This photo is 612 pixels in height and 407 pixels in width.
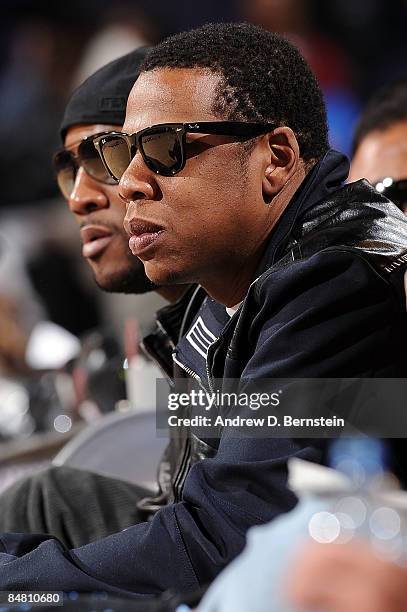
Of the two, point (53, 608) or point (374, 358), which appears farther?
point (374, 358)

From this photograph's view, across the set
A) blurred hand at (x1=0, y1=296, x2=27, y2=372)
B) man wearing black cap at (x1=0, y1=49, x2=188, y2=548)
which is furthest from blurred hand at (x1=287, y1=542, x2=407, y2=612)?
blurred hand at (x1=0, y1=296, x2=27, y2=372)

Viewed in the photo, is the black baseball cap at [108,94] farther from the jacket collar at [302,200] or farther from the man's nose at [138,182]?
the jacket collar at [302,200]


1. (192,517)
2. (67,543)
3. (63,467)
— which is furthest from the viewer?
(63,467)

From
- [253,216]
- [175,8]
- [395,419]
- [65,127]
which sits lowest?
[395,419]

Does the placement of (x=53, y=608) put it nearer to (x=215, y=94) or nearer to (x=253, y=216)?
(x=253, y=216)

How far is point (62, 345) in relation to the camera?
435 centimetres

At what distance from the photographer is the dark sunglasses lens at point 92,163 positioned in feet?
8.05

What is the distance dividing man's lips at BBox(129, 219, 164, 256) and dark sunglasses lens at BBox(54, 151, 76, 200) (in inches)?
29.8

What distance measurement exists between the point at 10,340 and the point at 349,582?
350 centimetres

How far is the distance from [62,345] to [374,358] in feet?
9.49

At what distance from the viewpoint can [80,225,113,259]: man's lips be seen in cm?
252

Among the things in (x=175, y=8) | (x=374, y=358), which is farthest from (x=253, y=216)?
(x=175, y=8)

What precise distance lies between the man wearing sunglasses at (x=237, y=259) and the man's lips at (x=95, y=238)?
548mm

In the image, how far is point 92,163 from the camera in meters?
2.47
